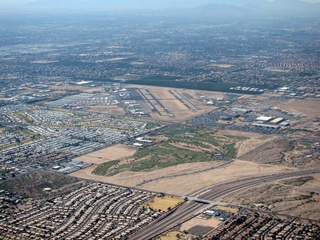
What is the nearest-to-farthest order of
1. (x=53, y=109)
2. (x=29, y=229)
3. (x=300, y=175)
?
(x=29, y=229) → (x=300, y=175) → (x=53, y=109)

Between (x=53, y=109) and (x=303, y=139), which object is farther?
(x=53, y=109)

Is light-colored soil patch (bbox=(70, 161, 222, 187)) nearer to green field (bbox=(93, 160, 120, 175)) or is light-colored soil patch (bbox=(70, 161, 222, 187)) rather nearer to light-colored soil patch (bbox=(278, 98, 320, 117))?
green field (bbox=(93, 160, 120, 175))

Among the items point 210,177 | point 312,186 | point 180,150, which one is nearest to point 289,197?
point 312,186

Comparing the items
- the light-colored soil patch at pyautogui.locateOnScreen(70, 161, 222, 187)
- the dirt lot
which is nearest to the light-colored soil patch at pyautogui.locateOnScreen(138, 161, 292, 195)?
the light-colored soil patch at pyautogui.locateOnScreen(70, 161, 222, 187)

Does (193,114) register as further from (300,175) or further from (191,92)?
(300,175)

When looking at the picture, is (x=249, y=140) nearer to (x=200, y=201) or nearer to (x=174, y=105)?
(x=200, y=201)

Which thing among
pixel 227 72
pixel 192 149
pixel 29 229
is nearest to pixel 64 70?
pixel 227 72
